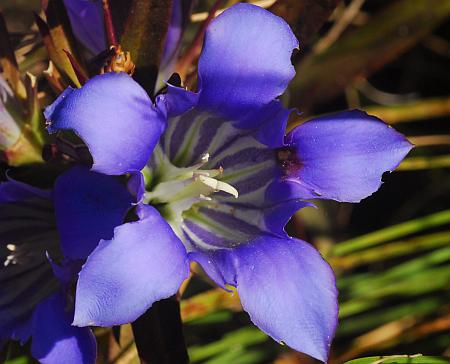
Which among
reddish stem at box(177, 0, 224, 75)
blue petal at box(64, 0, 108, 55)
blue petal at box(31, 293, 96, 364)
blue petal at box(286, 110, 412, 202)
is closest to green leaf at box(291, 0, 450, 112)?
reddish stem at box(177, 0, 224, 75)

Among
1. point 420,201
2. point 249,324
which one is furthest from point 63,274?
point 420,201

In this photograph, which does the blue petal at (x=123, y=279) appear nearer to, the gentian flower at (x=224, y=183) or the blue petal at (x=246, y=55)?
the gentian flower at (x=224, y=183)

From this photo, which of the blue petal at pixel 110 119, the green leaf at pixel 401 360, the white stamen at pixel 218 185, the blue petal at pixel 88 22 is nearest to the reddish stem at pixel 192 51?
the blue petal at pixel 88 22

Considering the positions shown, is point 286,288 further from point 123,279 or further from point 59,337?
point 59,337

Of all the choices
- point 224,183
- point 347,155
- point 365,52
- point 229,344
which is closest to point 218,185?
point 224,183

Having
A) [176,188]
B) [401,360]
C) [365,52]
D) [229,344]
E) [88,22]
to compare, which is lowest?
[229,344]

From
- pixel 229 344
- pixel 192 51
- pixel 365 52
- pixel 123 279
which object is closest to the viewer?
pixel 123 279

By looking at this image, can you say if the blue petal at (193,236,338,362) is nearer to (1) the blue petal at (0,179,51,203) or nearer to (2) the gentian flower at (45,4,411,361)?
(2) the gentian flower at (45,4,411,361)
